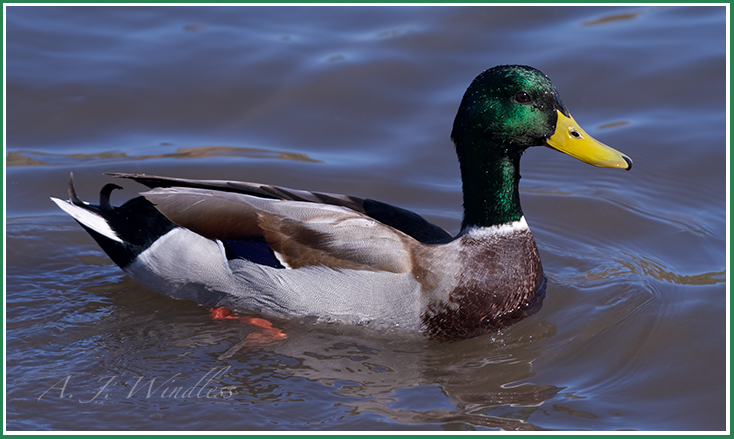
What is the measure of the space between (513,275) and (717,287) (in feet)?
5.54

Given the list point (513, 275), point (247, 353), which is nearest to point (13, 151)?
point (247, 353)

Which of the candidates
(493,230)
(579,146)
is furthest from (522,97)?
(493,230)

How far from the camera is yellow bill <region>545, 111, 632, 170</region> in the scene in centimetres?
552

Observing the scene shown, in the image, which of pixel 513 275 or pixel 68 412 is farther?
pixel 513 275

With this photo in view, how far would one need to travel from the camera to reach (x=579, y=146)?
555cm

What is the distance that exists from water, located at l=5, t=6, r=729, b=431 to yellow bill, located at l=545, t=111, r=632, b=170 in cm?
112

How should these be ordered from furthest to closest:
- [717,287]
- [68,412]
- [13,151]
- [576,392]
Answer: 1. [13,151]
2. [717,287]
3. [576,392]
4. [68,412]

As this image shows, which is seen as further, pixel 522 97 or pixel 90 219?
pixel 90 219

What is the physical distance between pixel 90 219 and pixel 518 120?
9.71 feet

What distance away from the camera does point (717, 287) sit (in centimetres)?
628

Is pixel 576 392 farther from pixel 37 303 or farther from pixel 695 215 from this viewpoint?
pixel 37 303

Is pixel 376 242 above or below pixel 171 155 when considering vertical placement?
below

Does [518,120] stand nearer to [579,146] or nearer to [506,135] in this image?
[506,135]

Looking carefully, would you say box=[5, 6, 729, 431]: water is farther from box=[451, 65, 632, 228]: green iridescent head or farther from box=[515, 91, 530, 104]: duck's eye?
box=[515, 91, 530, 104]: duck's eye
